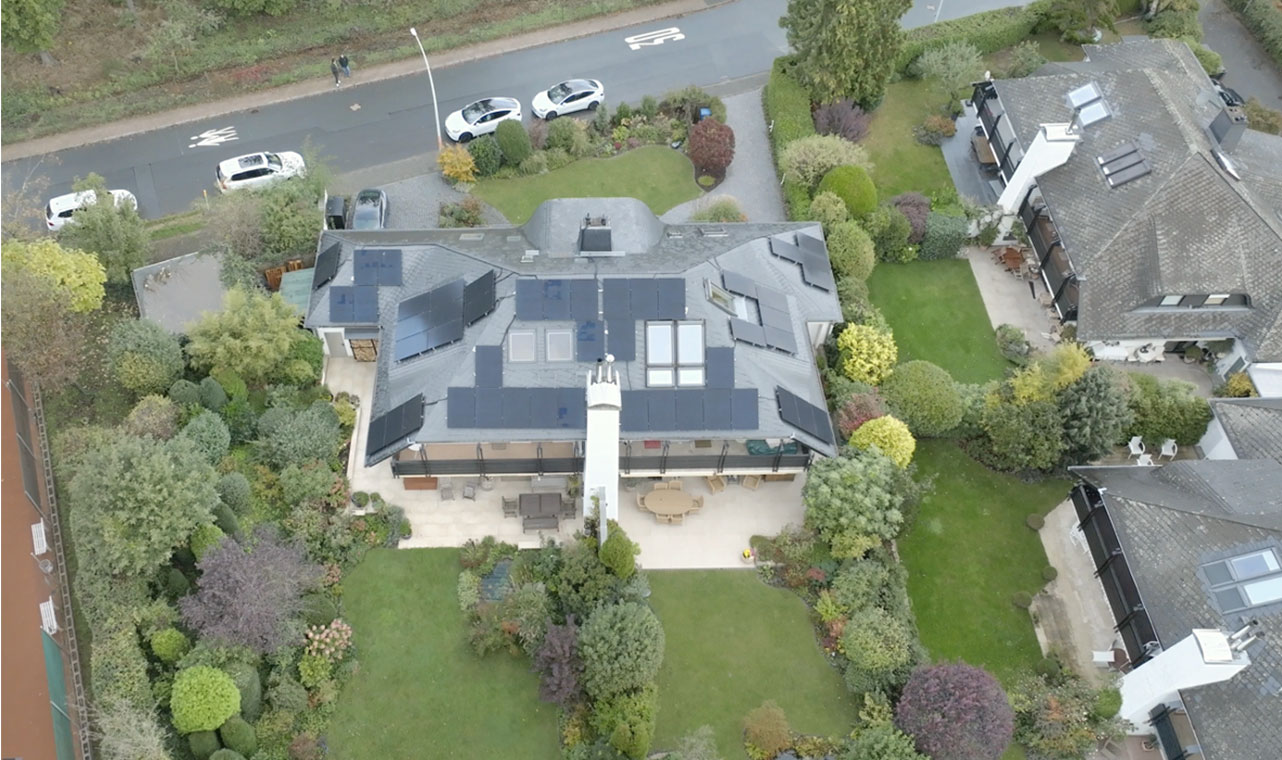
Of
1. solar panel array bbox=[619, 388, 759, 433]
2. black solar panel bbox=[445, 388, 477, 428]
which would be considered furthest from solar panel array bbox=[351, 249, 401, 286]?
solar panel array bbox=[619, 388, 759, 433]

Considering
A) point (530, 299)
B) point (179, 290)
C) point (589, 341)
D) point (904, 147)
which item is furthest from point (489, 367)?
point (904, 147)

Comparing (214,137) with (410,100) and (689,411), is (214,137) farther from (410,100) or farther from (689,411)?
(689,411)

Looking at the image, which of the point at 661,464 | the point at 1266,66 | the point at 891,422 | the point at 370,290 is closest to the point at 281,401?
the point at 370,290

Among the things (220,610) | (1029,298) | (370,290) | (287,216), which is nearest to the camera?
(220,610)

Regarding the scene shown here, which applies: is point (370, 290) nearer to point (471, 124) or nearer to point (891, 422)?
point (471, 124)

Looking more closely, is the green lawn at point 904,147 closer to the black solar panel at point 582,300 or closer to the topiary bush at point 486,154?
the topiary bush at point 486,154
